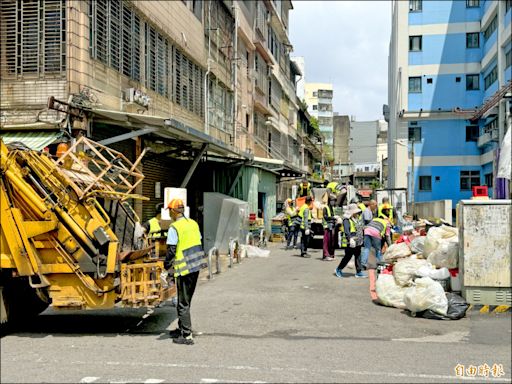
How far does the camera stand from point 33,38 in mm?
11742

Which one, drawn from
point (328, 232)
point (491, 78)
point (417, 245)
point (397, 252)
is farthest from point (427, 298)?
point (491, 78)

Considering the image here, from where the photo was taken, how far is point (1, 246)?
272 inches

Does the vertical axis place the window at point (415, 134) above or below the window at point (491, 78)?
below

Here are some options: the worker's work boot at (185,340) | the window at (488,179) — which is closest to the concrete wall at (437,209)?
the window at (488,179)

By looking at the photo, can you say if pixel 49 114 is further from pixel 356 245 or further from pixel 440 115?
pixel 440 115

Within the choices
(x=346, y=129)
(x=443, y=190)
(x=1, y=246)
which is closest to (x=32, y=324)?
(x=1, y=246)

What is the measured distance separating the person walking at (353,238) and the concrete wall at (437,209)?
8504 mm

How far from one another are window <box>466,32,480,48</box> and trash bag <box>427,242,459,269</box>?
32531 millimetres

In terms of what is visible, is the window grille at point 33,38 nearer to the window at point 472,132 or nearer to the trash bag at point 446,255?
the trash bag at point 446,255

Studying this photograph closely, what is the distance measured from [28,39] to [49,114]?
1.80 metres

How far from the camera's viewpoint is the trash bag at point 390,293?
8922 millimetres

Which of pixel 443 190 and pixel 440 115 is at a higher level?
pixel 440 115

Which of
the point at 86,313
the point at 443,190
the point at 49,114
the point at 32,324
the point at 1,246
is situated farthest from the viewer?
the point at 443,190

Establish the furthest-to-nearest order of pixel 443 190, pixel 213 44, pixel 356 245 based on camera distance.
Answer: pixel 443 190
pixel 213 44
pixel 356 245
